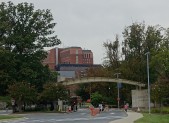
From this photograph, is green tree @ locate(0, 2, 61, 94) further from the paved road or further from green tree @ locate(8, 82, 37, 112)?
the paved road

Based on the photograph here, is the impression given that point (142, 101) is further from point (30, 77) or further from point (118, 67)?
point (118, 67)

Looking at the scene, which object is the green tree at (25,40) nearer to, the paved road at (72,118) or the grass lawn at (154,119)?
the paved road at (72,118)

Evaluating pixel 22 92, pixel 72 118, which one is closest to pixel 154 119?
pixel 72 118

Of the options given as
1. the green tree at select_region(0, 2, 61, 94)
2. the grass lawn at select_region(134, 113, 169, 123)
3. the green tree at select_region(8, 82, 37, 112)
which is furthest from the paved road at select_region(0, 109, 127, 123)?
the green tree at select_region(0, 2, 61, 94)

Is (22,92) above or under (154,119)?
above

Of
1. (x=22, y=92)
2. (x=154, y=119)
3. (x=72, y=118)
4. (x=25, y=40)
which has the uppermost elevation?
(x=25, y=40)

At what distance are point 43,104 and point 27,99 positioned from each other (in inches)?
338

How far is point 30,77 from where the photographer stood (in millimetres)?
74938

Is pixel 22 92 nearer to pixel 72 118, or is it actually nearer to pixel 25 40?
pixel 25 40

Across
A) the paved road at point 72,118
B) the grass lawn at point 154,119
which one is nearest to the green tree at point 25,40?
the paved road at point 72,118

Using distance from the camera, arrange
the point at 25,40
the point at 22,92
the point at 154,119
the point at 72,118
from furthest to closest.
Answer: the point at 25,40 → the point at 22,92 → the point at 72,118 → the point at 154,119

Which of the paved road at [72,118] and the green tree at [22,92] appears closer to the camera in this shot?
the paved road at [72,118]

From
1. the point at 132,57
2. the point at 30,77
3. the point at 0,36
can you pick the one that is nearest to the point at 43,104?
the point at 30,77

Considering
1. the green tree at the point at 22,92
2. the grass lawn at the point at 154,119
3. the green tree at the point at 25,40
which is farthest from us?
the green tree at the point at 25,40
